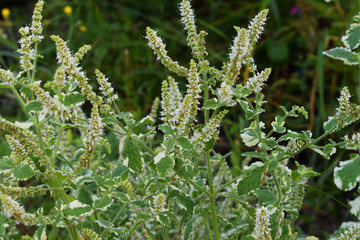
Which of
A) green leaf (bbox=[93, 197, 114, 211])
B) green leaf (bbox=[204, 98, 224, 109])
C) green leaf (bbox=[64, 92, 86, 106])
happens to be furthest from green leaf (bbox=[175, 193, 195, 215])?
green leaf (bbox=[64, 92, 86, 106])

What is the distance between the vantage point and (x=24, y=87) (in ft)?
4.95

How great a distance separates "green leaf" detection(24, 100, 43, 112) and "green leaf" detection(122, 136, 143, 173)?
11.0 inches

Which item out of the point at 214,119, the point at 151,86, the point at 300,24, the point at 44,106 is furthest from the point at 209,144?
the point at 300,24

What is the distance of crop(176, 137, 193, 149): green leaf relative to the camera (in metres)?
1.45

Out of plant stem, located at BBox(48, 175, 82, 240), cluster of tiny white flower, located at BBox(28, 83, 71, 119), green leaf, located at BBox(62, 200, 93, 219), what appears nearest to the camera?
cluster of tiny white flower, located at BBox(28, 83, 71, 119)

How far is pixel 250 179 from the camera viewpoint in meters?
1.60

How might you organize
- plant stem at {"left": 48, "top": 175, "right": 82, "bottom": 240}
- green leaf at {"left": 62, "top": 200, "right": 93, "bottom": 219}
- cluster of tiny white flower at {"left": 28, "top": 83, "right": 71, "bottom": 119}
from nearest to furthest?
1. cluster of tiny white flower at {"left": 28, "top": 83, "right": 71, "bottom": 119}
2. green leaf at {"left": 62, "top": 200, "right": 93, "bottom": 219}
3. plant stem at {"left": 48, "top": 175, "right": 82, "bottom": 240}

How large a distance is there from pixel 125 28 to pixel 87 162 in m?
3.35

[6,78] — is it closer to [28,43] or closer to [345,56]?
[28,43]

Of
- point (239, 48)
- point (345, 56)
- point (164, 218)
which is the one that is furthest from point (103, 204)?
point (345, 56)

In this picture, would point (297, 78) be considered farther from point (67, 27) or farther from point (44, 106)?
point (44, 106)

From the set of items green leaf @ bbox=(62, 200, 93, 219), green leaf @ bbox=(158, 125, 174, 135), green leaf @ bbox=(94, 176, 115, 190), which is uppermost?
green leaf @ bbox=(158, 125, 174, 135)

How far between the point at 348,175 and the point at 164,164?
0.52m

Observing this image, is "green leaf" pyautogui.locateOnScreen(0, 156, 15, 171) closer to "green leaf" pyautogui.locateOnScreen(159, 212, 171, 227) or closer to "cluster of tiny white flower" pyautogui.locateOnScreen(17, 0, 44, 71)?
"cluster of tiny white flower" pyautogui.locateOnScreen(17, 0, 44, 71)
